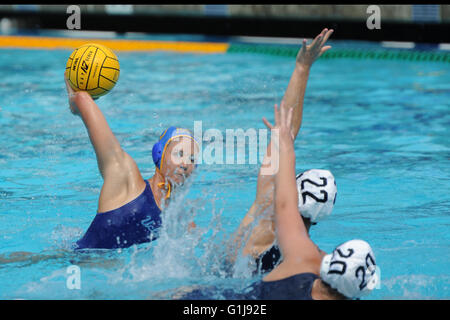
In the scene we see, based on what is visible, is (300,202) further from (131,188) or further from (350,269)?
(131,188)

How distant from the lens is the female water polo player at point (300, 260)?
2.46 m

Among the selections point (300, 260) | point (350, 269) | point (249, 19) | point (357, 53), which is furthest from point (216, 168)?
point (249, 19)

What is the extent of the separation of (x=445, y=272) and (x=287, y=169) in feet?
5.51

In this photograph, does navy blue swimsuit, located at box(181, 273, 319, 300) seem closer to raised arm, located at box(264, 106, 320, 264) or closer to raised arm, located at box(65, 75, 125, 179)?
raised arm, located at box(264, 106, 320, 264)

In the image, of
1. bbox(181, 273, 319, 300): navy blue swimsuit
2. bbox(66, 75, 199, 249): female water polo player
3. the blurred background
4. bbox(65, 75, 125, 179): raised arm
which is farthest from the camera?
the blurred background

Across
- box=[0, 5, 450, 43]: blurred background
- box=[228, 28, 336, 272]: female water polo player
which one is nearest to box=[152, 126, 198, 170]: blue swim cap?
box=[228, 28, 336, 272]: female water polo player

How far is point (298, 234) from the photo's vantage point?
99.0 inches

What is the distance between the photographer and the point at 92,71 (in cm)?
330

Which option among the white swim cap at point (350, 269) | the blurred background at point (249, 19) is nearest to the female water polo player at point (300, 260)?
the white swim cap at point (350, 269)

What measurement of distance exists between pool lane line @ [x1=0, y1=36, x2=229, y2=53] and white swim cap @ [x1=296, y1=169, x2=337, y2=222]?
889cm

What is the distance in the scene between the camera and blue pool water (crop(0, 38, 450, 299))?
345cm

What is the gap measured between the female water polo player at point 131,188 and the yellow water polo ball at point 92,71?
82mm

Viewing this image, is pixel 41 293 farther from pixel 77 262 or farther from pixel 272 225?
pixel 272 225

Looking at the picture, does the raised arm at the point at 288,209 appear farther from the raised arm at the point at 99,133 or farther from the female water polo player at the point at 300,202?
the raised arm at the point at 99,133
